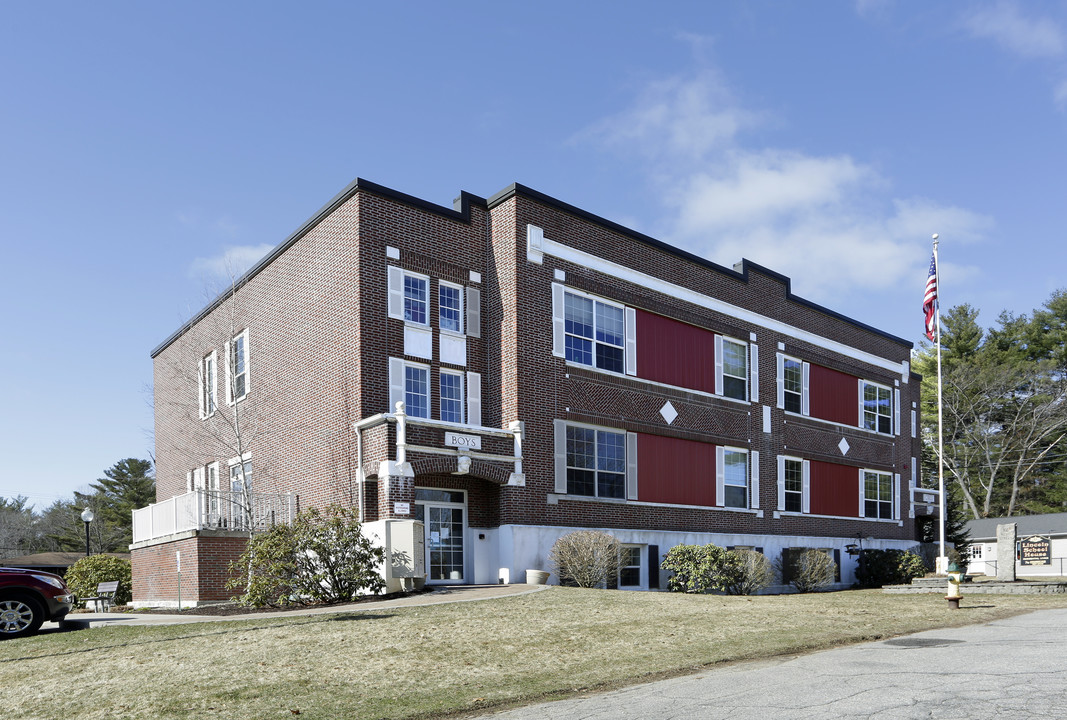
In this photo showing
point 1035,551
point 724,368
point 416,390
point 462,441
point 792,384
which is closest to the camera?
point 462,441

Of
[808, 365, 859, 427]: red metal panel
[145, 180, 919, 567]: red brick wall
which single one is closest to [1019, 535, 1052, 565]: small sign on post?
[808, 365, 859, 427]: red metal panel

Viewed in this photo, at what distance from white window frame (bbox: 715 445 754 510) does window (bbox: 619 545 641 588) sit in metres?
4.37

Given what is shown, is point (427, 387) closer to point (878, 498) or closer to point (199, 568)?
point (199, 568)

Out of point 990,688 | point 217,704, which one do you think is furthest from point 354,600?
point 990,688

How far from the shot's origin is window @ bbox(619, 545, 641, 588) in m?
26.1

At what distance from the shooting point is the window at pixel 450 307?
2469 cm

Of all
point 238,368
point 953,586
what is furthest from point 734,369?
point 238,368

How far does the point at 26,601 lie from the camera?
16000 mm

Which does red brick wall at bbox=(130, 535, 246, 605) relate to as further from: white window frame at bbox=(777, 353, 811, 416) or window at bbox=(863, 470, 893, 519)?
window at bbox=(863, 470, 893, 519)

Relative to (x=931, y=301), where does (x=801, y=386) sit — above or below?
below

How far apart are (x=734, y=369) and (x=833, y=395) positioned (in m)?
6.93

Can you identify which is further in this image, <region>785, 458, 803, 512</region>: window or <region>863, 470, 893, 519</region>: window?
<region>863, 470, 893, 519</region>: window

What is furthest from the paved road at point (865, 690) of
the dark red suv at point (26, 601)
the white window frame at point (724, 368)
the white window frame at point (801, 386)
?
the white window frame at point (801, 386)

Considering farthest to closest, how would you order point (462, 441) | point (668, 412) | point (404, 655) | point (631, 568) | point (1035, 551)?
point (1035, 551), point (668, 412), point (631, 568), point (462, 441), point (404, 655)
